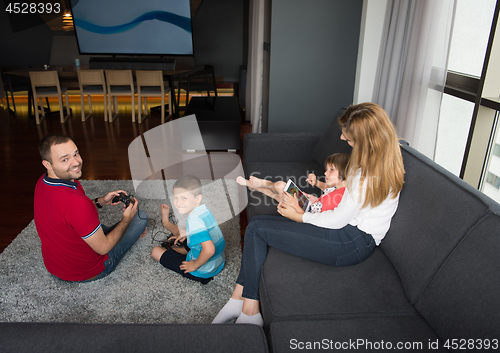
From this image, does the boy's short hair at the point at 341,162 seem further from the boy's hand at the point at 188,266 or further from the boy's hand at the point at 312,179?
the boy's hand at the point at 188,266

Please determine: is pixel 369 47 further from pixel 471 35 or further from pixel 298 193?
pixel 298 193

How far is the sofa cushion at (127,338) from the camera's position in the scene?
1069 mm

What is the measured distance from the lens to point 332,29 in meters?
3.15

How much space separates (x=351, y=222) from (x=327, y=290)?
0.38 metres

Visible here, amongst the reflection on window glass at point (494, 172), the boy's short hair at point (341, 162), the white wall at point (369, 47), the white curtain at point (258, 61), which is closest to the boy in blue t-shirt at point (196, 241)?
the boy's short hair at point (341, 162)

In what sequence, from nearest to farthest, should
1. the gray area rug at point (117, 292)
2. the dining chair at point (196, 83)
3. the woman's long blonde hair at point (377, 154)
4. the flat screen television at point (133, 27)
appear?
the woman's long blonde hair at point (377, 154), the gray area rug at point (117, 292), the dining chair at point (196, 83), the flat screen television at point (133, 27)

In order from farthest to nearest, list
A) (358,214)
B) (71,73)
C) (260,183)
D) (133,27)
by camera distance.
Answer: (133,27) → (71,73) → (260,183) → (358,214)

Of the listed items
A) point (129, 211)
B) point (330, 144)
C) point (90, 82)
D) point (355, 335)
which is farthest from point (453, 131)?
point (90, 82)

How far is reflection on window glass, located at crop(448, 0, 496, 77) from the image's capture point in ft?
6.62

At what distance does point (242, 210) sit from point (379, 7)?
2.09m

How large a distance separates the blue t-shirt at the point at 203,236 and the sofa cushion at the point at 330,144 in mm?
1072

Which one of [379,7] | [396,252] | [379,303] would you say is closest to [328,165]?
[396,252]

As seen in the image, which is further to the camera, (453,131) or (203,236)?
(453,131)

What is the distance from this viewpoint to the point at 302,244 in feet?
5.11
